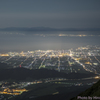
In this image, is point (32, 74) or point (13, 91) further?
point (32, 74)

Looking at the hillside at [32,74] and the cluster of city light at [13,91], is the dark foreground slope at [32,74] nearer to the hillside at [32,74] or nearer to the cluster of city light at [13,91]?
the hillside at [32,74]

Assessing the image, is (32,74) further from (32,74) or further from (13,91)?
(13,91)

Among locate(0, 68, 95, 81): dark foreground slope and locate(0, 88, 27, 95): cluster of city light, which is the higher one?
locate(0, 68, 95, 81): dark foreground slope

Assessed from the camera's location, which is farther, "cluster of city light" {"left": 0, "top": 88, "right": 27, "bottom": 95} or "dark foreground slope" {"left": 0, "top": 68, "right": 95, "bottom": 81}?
"dark foreground slope" {"left": 0, "top": 68, "right": 95, "bottom": 81}

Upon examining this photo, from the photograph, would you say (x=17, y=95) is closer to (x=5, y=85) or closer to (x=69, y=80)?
(x=5, y=85)

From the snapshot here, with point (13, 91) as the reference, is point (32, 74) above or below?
above

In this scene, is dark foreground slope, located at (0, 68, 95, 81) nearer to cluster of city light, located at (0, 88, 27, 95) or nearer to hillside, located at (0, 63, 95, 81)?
hillside, located at (0, 63, 95, 81)

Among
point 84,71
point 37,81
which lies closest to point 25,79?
point 37,81

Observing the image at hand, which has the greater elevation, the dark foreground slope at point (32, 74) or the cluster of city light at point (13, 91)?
the dark foreground slope at point (32, 74)

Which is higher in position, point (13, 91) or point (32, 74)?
point (32, 74)

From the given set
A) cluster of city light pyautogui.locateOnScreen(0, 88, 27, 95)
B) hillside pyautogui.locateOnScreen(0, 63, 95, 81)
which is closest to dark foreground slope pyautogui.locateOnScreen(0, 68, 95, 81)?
hillside pyautogui.locateOnScreen(0, 63, 95, 81)

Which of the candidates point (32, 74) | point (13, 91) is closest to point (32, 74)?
point (32, 74)

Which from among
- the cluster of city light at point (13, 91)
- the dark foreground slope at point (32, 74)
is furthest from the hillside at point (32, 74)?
the cluster of city light at point (13, 91)

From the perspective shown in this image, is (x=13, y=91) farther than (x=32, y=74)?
No
